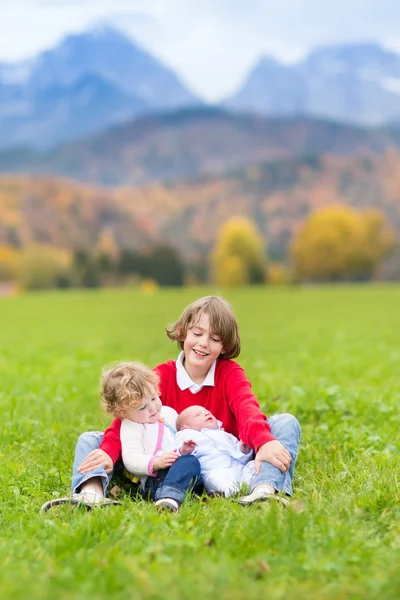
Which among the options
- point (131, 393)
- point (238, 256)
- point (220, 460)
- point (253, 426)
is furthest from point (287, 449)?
point (238, 256)

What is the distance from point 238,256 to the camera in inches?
2864

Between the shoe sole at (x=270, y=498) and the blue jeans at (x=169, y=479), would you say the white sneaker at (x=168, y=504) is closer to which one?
the blue jeans at (x=169, y=479)

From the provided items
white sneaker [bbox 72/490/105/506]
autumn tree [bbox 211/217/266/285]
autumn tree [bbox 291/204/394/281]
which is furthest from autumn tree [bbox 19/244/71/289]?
white sneaker [bbox 72/490/105/506]

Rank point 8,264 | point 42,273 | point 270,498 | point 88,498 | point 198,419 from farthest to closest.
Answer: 1. point 8,264
2. point 42,273
3. point 198,419
4. point 88,498
5. point 270,498

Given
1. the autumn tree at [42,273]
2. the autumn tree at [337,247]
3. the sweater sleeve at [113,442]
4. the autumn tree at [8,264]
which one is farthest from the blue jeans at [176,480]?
the autumn tree at [337,247]

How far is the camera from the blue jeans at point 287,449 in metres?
4.33

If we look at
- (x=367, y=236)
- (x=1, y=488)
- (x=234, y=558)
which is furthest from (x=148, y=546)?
(x=367, y=236)

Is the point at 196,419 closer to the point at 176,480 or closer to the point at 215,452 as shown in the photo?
the point at 215,452

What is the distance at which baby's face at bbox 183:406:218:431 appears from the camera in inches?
191

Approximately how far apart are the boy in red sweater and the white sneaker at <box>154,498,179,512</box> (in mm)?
400

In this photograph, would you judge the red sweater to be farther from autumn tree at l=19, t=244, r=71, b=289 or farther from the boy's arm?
autumn tree at l=19, t=244, r=71, b=289

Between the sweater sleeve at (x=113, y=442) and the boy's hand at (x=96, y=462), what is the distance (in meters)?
0.05

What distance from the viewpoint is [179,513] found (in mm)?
3949

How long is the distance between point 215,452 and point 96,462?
0.72 m
